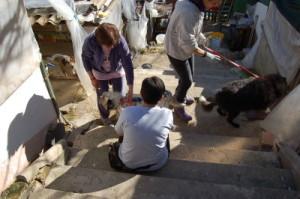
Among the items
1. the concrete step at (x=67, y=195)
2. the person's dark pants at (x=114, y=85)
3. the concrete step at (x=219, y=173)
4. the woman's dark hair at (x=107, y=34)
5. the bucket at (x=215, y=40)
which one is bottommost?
the bucket at (x=215, y=40)

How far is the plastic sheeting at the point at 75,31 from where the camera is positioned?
5.11 metres

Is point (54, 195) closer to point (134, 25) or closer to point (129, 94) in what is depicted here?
point (129, 94)

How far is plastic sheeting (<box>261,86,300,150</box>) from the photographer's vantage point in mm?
3359

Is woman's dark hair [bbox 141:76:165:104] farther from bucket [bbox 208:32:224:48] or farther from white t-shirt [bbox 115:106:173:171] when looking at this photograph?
bucket [bbox 208:32:224:48]

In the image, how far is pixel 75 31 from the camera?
17.4 feet

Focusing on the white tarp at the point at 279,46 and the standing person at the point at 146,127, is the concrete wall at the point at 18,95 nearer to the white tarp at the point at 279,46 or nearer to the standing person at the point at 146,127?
the standing person at the point at 146,127

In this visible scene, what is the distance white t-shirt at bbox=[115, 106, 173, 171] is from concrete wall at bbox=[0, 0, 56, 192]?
1093 millimetres

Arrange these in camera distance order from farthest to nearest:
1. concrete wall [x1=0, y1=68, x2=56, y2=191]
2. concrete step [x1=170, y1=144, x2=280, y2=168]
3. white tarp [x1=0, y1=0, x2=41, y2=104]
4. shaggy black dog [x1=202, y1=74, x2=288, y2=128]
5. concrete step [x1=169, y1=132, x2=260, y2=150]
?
shaggy black dog [x1=202, y1=74, x2=288, y2=128] < concrete step [x1=169, y1=132, x2=260, y2=150] < concrete step [x1=170, y1=144, x2=280, y2=168] < concrete wall [x1=0, y1=68, x2=56, y2=191] < white tarp [x1=0, y1=0, x2=41, y2=104]

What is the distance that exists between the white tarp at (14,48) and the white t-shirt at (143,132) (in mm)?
1140

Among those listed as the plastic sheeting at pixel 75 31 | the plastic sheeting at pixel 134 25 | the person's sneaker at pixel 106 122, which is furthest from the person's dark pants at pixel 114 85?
the plastic sheeting at pixel 134 25

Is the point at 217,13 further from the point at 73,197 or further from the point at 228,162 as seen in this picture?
the point at 73,197

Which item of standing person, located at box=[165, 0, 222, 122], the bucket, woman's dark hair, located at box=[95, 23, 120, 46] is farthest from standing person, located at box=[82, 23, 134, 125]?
the bucket

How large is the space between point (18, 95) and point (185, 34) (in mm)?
2020

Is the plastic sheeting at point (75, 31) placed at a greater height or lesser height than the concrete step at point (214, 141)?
greater
